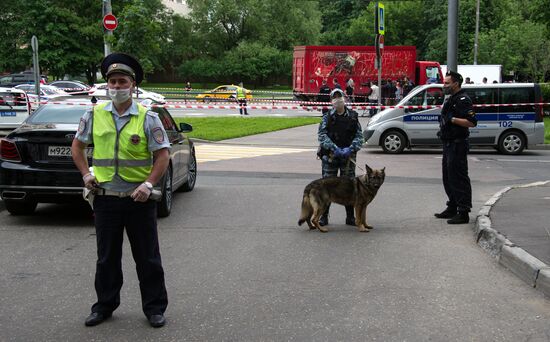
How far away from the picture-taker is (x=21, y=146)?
8.05 metres

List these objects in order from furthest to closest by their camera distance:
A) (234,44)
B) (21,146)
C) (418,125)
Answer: (234,44)
(418,125)
(21,146)

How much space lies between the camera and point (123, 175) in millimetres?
4508

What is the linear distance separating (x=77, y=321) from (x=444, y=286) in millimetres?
3026

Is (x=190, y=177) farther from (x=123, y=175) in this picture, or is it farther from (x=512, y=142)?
(x=512, y=142)

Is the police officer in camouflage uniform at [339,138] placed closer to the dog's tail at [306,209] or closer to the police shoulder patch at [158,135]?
the dog's tail at [306,209]

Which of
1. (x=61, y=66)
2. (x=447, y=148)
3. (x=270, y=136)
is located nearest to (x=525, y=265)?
(x=447, y=148)

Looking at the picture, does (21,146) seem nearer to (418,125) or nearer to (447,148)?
(447,148)

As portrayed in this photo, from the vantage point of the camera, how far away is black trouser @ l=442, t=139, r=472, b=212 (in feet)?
26.7

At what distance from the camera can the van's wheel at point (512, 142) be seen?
17.0m

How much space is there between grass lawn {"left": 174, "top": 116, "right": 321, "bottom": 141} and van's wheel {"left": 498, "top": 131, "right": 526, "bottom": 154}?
25.9ft

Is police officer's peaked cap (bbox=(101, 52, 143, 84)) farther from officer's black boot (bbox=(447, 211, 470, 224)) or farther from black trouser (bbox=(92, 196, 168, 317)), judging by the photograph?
officer's black boot (bbox=(447, 211, 470, 224))

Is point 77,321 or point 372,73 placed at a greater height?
point 372,73

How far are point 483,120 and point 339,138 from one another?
32.2 ft


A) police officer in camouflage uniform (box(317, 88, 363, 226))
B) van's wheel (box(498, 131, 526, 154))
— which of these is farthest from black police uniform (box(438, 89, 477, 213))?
van's wheel (box(498, 131, 526, 154))
